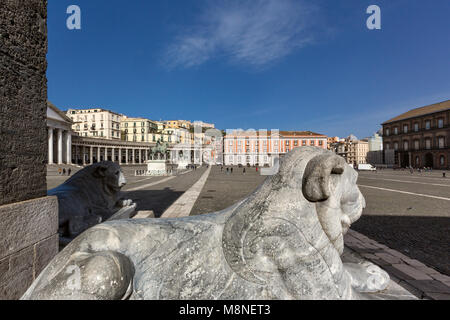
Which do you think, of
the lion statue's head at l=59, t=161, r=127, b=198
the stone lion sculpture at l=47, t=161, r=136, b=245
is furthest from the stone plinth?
the lion statue's head at l=59, t=161, r=127, b=198

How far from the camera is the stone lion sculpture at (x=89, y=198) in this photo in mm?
2684

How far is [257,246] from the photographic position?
1166 mm

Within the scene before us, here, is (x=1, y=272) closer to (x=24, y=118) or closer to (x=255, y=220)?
(x=24, y=118)

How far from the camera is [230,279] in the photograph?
1.19m

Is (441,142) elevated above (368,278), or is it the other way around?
(441,142)

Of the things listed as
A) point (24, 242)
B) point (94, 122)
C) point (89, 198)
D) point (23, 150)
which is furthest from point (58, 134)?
point (24, 242)

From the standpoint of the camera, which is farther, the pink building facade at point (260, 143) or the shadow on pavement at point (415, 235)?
the pink building facade at point (260, 143)

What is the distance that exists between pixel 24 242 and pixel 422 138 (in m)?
60.6

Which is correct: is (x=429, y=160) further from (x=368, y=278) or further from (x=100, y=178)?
(x=100, y=178)

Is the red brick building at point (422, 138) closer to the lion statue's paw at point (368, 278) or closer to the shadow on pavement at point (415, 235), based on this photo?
the shadow on pavement at point (415, 235)

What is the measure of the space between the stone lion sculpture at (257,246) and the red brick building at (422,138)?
55535 millimetres

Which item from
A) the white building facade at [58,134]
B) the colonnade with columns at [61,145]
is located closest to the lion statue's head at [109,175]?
the white building facade at [58,134]
